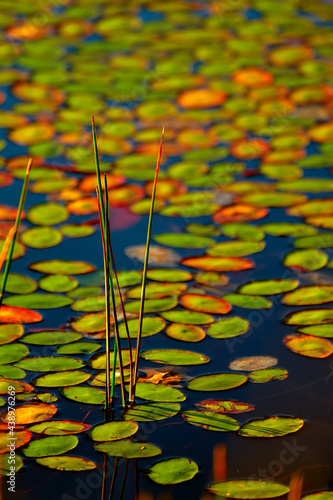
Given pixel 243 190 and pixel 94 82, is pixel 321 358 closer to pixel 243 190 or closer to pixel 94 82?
pixel 243 190

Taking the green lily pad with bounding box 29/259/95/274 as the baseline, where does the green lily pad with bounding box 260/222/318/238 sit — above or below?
above

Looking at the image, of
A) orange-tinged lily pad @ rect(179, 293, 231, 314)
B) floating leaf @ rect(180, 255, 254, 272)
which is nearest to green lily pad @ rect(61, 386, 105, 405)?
orange-tinged lily pad @ rect(179, 293, 231, 314)

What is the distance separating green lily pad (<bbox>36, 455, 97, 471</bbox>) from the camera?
1.42m

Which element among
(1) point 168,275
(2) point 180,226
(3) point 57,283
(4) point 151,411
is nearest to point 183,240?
(2) point 180,226

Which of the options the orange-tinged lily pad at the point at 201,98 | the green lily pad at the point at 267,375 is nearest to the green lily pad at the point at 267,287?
the green lily pad at the point at 267,375

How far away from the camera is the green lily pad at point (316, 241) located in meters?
2.25

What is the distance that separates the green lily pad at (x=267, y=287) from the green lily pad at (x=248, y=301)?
0.02 m

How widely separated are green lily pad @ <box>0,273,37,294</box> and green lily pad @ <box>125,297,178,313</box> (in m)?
0.29

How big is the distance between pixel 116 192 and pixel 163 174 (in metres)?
0.23

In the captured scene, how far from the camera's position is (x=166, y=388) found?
5.37 feet

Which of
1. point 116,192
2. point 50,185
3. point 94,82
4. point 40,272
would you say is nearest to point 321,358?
point 40,272

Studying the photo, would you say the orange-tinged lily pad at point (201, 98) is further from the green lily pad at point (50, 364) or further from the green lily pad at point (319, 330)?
the green lily pad at point (50, 364)

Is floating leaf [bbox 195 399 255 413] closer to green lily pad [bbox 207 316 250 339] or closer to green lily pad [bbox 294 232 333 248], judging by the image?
green lily pad [bbox 207 316 250 339]

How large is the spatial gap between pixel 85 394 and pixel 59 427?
0.39 ft
